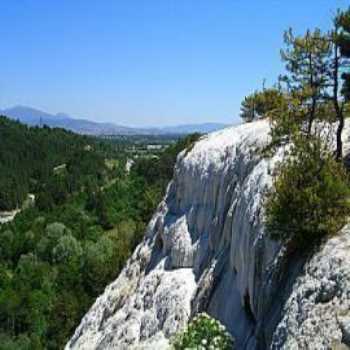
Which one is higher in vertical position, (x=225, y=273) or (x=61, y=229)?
(x=225, y=273)

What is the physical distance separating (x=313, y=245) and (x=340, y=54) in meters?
8.73

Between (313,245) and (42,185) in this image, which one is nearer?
(313,245)

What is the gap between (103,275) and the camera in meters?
55.4

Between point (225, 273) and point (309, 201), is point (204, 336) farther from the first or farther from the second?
point (225, 273)

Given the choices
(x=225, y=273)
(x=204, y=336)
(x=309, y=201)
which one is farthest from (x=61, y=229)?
(x=309, y=201)

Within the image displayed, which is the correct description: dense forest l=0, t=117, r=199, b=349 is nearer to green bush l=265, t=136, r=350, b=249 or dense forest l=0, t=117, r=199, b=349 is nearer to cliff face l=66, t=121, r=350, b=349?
cliff face l=66, t=121, r=350, b=349

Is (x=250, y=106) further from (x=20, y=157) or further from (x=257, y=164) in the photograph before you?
(x=20, y=157)

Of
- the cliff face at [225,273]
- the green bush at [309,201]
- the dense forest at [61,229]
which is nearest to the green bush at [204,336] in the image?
the cliff face at [225,273]

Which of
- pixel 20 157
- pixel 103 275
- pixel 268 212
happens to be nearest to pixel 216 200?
pixel 268 212

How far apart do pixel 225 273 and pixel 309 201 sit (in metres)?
9.29

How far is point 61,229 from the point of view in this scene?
9562 centimetres

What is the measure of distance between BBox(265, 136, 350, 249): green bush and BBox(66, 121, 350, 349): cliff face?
Answer: 674mm

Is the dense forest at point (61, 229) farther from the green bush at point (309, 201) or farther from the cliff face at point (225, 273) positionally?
the green bush at point (309, 201)

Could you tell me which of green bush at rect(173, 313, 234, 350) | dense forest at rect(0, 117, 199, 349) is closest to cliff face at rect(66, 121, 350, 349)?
green bush at rect(173, 313, 234, 350)
